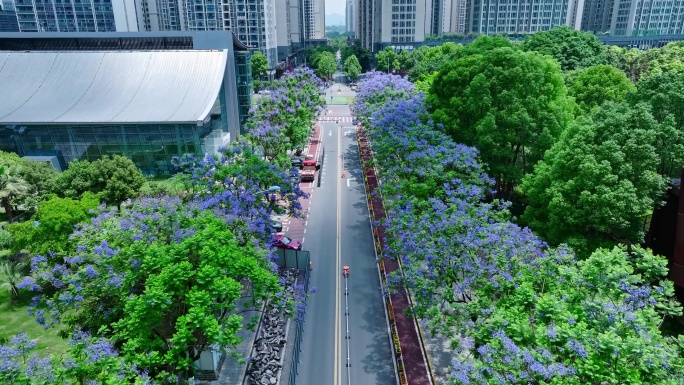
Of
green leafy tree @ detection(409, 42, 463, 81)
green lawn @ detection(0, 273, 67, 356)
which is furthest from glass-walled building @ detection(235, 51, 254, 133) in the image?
green lawn @ detection(0, 273, 67, 356)

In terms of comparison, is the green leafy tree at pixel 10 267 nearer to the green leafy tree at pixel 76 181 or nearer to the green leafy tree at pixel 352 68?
the green leafy tree at pixel 76 181

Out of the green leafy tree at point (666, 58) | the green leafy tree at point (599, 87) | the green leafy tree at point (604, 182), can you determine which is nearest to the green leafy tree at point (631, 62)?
the green leafy tree at point (666, 58)

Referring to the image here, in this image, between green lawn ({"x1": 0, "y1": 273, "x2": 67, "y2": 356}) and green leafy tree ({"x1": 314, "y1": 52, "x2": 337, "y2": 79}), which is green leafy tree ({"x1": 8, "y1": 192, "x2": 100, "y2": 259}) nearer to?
green lawn ({"x1": 0, "y1": 273, "x2": 67, "y2": 356})

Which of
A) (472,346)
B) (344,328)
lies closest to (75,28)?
(344,328)

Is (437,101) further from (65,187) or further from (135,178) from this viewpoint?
(65,187)

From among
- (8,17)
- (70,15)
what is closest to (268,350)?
(70,15)
